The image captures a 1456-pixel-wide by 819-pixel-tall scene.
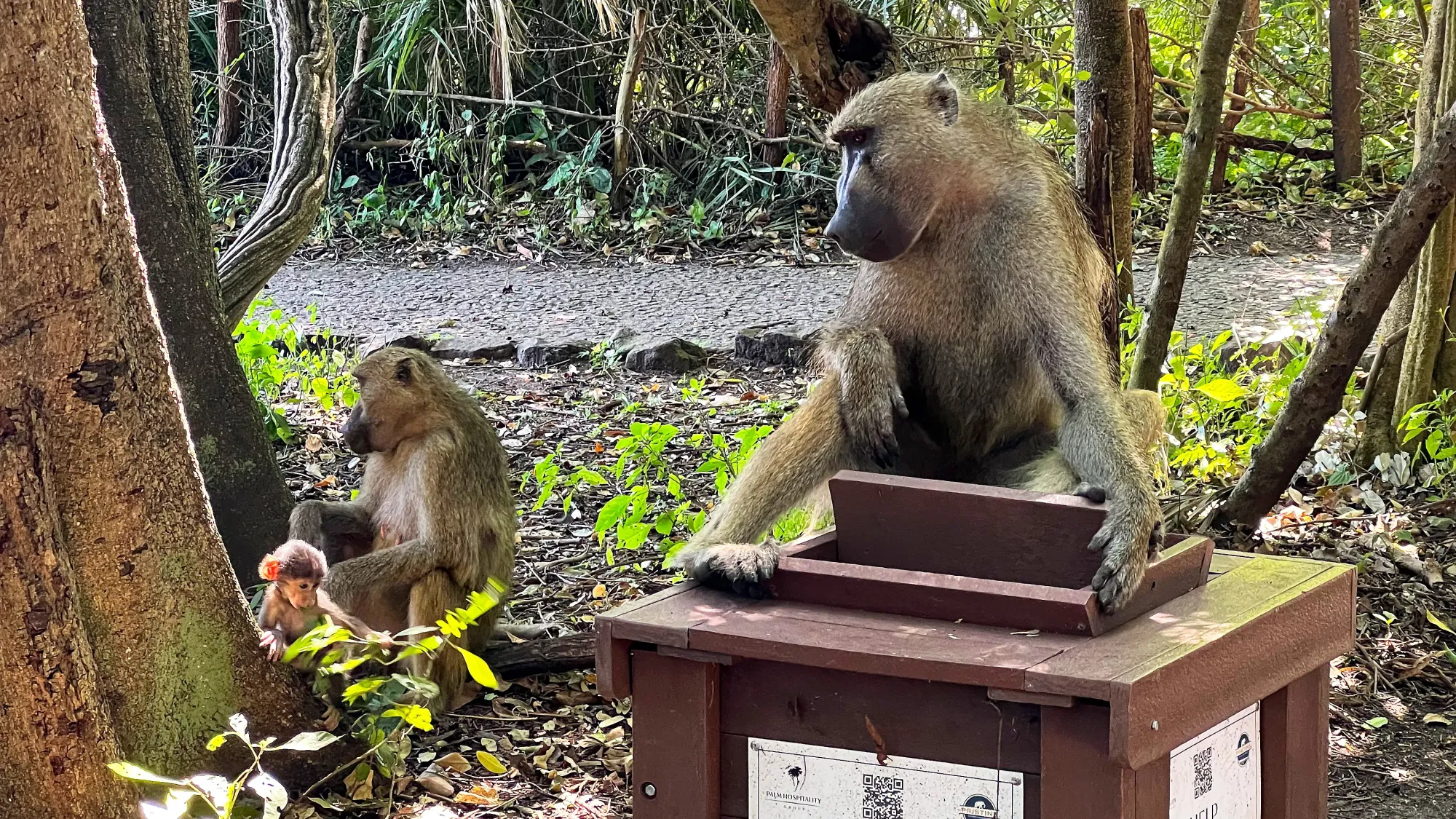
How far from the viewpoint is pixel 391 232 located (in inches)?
433

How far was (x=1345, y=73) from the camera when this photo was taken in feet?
28.8

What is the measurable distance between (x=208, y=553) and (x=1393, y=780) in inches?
103

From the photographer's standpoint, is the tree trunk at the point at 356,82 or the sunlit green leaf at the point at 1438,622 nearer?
the sunlit green leaf at the point at 1438,622

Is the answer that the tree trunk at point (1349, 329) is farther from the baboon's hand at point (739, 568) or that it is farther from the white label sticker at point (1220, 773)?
the baboon's hand at point (739, 568)

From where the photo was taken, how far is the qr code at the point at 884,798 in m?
2.18

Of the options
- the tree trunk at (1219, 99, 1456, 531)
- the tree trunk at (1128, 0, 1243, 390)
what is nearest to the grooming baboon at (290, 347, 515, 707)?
the tree trunk at (1128, 0, 1243, 390)

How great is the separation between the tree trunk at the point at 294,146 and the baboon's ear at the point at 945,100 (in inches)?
97.9

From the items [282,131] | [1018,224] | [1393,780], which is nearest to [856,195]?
[1018,224]

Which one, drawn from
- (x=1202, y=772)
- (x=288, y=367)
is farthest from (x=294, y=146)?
(x=1202, y=772)

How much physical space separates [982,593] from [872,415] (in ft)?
2.84

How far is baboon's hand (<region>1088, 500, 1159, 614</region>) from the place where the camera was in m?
2.33

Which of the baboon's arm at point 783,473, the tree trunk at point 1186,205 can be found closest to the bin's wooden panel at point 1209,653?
the baboon's arm at point 783,473

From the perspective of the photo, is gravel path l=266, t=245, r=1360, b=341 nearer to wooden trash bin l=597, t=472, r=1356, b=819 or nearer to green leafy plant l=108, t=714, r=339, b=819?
wooden trash bin l=597, t=472, r=1356, b=819

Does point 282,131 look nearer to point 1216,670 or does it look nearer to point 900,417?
point 900,417
